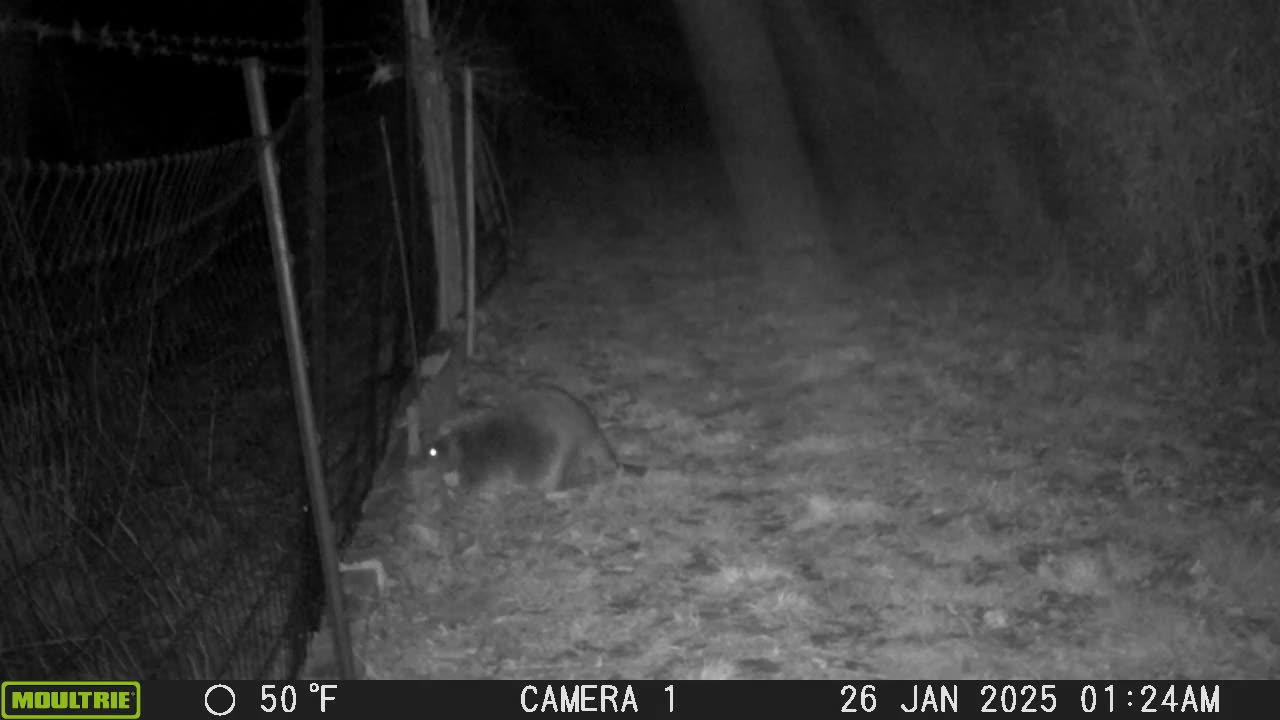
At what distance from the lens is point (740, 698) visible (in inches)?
153

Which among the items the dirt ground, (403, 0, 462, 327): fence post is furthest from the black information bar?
(403, 0, 462, 327): fence post

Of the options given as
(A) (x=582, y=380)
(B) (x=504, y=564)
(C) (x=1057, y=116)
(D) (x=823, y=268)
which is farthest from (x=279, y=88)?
(B) (x=504, y=564)

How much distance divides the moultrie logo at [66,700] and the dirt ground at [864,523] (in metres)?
1.17

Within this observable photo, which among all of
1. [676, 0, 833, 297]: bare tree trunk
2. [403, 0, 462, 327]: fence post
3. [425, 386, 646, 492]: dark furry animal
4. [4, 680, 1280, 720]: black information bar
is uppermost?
[676, 0, 833, 297]: bare tree trunk

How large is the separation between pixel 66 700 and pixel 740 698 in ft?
6.29

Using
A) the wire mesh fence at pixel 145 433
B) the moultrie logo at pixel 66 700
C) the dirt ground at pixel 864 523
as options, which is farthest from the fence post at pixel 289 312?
the dirt ground at pixel 864 523

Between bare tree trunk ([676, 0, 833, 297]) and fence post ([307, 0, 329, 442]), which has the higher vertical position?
bare tree trunk ([676, 0, 833, 297])

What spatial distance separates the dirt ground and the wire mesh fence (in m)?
0.48

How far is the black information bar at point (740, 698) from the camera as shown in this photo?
12.0 feet

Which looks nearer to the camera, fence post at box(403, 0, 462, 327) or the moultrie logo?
the moultrie logo

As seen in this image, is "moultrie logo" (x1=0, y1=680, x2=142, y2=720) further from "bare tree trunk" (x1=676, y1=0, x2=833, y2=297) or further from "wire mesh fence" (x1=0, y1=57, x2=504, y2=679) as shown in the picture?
"bare tree trunk" (x1=676, y1=0, x2=833, y2=297)

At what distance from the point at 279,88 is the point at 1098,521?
10.5 m

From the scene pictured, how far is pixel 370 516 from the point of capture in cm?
551

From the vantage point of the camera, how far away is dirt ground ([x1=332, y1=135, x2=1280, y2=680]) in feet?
13.9
